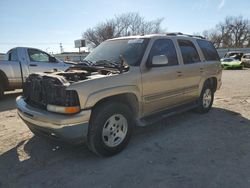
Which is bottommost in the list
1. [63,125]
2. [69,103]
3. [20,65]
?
[63,125]

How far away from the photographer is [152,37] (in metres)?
4.92

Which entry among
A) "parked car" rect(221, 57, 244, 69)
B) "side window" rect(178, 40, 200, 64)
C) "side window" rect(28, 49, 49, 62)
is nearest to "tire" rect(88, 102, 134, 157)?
"side window" rect(178, 40, 200, 64)

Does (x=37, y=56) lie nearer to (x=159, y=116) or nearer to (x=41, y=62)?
(x=41, y=62)

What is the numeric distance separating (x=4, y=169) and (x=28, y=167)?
1.09ft

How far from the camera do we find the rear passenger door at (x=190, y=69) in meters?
5.57

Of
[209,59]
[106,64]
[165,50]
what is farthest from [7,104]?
[209,59]

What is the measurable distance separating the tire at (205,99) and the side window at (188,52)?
0.86 m

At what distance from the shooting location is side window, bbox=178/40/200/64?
562 centimetres

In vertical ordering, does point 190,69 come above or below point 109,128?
above

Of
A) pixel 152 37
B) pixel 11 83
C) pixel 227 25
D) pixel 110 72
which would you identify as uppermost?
pixel 227 25

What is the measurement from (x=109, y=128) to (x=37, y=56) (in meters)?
7.09

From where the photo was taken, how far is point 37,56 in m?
10.1

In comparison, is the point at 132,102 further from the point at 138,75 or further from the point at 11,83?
the point at 11,83

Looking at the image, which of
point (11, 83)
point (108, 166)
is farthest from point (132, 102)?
point (11, 83)
